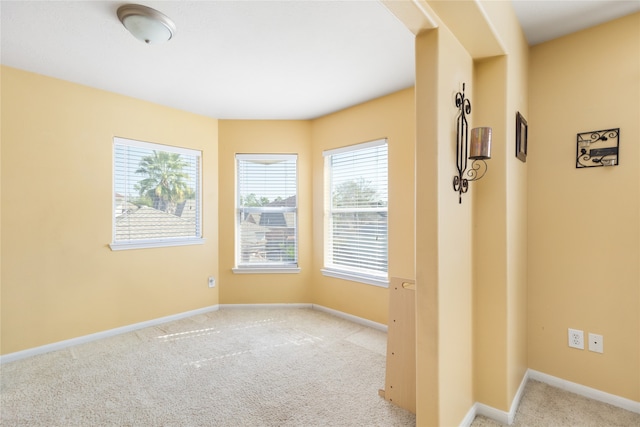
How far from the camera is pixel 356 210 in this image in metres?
3.52

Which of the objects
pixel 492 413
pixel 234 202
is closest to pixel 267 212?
pixel 234 202

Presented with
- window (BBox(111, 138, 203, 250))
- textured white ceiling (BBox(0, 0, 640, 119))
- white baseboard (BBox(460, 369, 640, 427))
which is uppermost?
textured white ceiling (BBox(0, 0, 640, 119))

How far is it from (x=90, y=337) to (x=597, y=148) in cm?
446

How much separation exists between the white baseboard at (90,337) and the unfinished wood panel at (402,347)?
8.37 feet

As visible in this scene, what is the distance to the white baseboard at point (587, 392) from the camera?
6.30ft

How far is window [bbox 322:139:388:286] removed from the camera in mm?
3299

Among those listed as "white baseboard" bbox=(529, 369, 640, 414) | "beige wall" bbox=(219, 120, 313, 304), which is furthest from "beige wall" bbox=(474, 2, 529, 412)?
"beige wall" bbox=(219, 120, 313, 304)

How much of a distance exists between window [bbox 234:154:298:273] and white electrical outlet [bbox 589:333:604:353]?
289 centimetres

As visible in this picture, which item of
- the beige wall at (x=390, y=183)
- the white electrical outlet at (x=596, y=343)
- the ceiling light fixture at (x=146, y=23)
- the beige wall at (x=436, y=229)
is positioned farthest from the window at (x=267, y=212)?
the white electrical outlet at (x=596, y=343)

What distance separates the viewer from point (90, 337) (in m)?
2.98

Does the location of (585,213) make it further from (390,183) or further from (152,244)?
(152,244)

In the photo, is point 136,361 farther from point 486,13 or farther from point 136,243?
point 486,13

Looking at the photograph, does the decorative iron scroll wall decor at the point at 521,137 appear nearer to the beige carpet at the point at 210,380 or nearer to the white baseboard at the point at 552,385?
the white baseboard at the point at 552,385

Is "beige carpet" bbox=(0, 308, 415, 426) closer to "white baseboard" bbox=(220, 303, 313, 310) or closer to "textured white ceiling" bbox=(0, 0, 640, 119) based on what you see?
"white baseboard" bbox=(220, 303, 313, 310)
